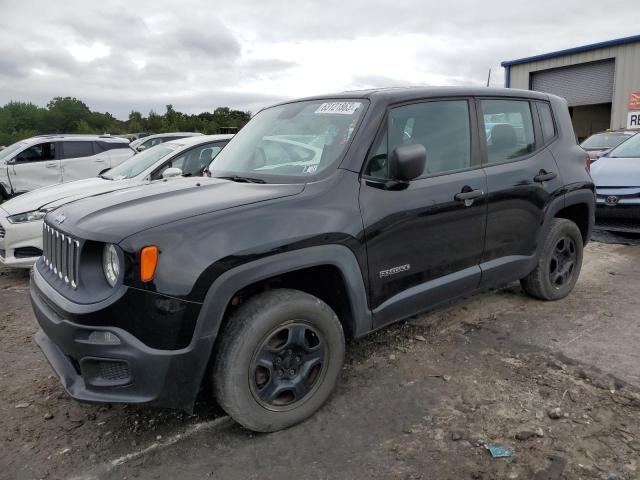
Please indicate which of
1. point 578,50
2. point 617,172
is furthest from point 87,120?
point 617,172

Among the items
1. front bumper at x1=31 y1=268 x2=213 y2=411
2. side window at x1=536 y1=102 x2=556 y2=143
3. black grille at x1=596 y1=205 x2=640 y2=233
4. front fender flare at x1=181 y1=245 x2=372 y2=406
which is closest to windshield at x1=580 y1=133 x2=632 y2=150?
black grille at x1=596 y1=205 x2=640 y2=233

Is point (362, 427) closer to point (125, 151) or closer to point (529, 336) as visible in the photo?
point (529, 336)

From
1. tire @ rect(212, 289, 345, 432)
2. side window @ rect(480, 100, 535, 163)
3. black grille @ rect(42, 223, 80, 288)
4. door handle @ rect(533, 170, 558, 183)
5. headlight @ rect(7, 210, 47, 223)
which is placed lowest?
tire @ rect(212, 289, 345, 432)

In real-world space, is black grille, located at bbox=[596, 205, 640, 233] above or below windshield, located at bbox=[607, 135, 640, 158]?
below

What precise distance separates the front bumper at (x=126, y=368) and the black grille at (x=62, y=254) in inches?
8.7

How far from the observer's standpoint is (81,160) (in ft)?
36.8

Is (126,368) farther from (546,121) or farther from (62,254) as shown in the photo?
(546,121)

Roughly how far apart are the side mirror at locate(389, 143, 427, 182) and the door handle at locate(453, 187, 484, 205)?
1.82 feet

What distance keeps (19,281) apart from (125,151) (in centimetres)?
619

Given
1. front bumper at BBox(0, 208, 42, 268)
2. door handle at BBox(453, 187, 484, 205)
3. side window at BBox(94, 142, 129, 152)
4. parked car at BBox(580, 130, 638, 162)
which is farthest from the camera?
parked car at BBox(580, 130, 638, 162)

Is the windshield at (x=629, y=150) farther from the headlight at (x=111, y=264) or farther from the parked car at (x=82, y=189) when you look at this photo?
the headlight at (x=111, y=264)

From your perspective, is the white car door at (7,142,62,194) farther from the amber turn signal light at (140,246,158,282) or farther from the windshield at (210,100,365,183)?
the amber turn signal light at (140,246,158,282)

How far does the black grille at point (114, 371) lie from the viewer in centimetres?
243

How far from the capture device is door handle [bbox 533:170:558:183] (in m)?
4.03
